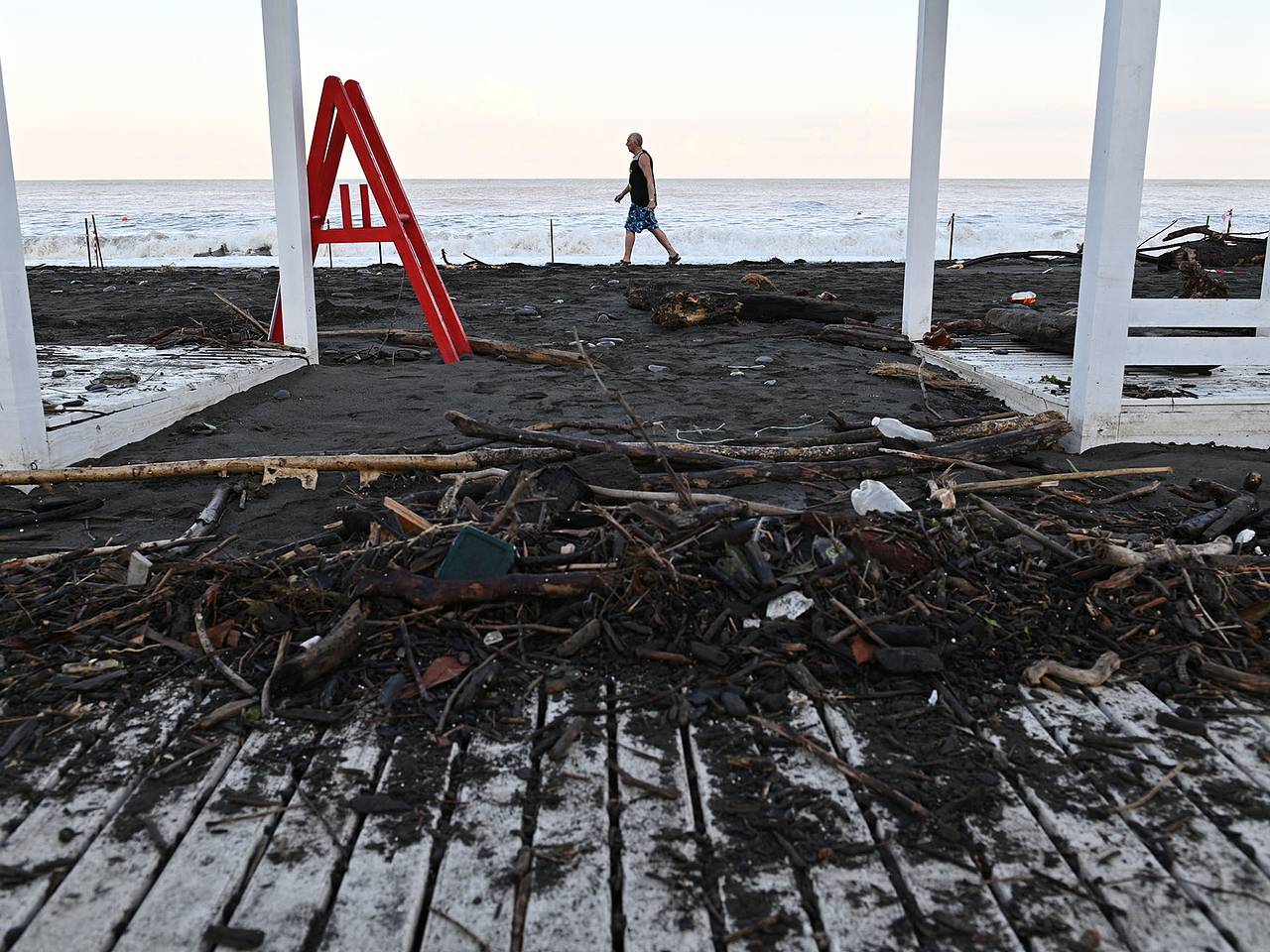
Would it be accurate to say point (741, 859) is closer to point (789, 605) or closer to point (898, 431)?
point (789, 605)

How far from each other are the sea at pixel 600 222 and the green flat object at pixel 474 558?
734 inches

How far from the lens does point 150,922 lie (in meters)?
1.70

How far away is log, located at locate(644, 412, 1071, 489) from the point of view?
4.03 meters

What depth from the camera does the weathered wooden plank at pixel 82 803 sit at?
1774 mm

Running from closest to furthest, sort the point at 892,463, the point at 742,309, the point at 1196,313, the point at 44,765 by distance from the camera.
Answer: the point at 44,765 → the point at 892,463 → the point at 1196,313 → the point at 742,309

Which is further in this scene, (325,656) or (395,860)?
(325,656)

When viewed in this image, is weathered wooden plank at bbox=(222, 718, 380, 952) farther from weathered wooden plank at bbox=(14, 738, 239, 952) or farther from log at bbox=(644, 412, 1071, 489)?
log at bbox=(644, 412, 1071, 489)

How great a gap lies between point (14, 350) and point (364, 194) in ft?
12.9

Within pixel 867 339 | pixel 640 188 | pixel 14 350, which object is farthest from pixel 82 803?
pixel 640 188

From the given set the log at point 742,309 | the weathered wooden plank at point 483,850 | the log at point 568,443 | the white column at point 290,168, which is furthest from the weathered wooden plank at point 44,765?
the log at point 742,309

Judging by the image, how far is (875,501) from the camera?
11.2ft

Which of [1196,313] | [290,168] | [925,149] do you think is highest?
[925,149]

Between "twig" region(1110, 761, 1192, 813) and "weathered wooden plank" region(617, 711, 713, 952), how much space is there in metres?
0.86

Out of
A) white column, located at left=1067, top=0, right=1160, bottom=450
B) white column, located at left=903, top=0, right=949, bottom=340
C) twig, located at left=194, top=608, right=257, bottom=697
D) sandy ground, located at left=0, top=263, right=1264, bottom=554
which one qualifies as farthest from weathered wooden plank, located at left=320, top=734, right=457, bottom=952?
white column, located at left=903, top=0, right=949, bottom=340
